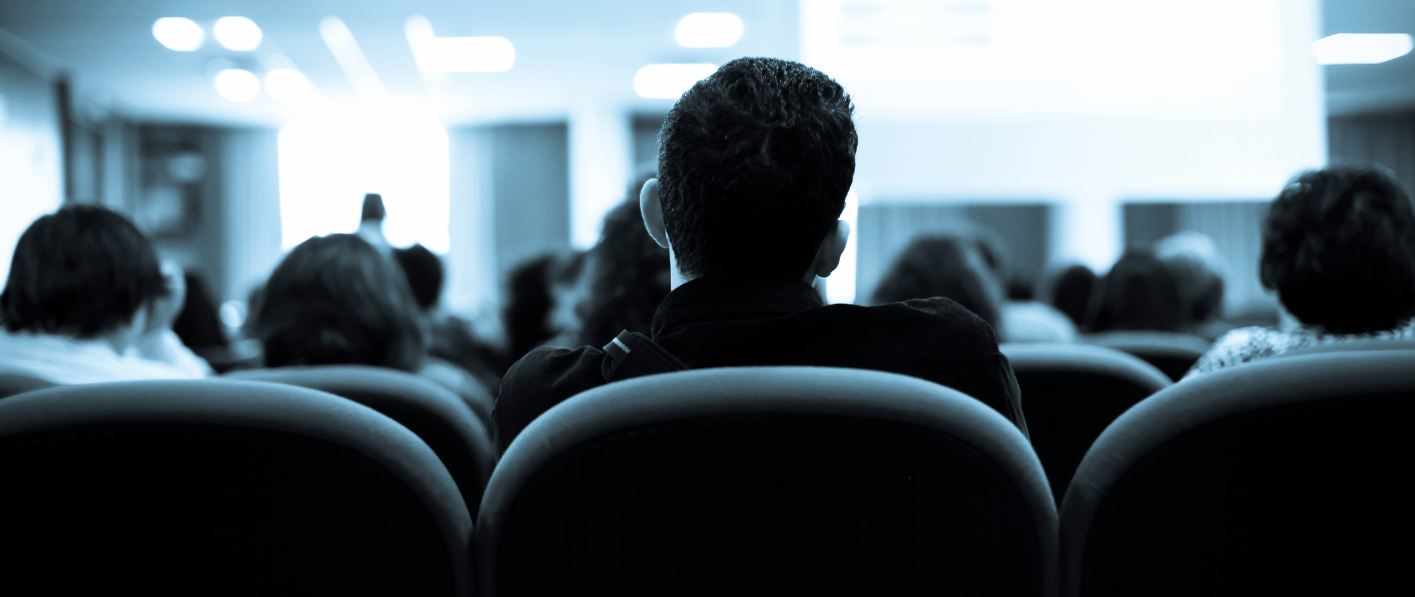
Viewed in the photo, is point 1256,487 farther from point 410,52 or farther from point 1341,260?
point 410,52

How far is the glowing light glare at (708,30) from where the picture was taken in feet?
20.9

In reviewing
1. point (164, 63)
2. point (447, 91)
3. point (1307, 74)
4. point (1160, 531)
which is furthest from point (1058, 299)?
point (164, 63)

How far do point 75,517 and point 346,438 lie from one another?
191 mm

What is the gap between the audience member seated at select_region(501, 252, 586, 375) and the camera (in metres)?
2.88

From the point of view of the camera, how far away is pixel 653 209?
2.98ft

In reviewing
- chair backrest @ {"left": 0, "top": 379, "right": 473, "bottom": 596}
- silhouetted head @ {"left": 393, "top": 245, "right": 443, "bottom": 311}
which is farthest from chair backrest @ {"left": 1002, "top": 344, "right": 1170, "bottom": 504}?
silhouetted head @ {"left": 393, "top": 245, "right": 443, "bottom": 311}

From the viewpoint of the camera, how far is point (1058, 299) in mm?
3924

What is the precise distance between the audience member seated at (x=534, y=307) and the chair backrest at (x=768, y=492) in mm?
2212

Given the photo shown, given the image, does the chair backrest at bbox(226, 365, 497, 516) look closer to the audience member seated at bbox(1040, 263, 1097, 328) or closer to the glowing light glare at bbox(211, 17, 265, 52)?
the audience member seated at bbox(1040, 263, 1097, 328)

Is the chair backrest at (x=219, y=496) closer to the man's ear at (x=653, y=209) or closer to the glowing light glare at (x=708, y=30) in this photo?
the man's ear at (x=653, y=209)

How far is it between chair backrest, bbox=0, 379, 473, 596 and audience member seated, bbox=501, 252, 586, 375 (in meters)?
2.15

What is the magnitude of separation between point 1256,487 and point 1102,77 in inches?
102

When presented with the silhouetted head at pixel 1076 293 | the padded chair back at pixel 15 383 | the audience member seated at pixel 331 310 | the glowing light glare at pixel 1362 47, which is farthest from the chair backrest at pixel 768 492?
the glowing light glare at pixel 1362 47

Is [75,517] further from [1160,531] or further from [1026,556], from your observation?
[1160,531]
